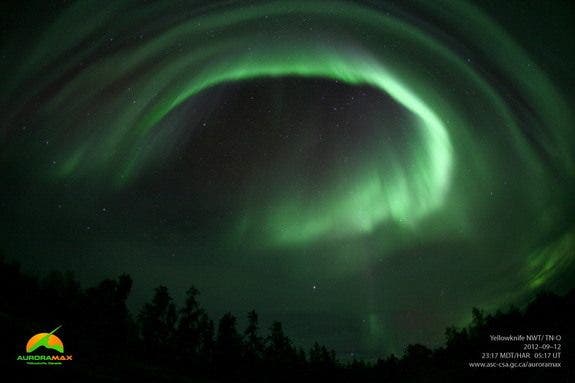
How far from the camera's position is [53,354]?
13.1m

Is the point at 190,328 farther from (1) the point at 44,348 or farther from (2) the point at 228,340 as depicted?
(1) the point at 44,348

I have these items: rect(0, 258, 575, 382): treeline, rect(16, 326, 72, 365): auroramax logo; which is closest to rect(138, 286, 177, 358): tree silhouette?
rect(0, 258, 575, 382): treeline

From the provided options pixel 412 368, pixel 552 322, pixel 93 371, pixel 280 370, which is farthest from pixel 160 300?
pixel 552 322

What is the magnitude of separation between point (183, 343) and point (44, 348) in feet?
115

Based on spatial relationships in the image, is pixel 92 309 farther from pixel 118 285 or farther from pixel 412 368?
pixel 412 368

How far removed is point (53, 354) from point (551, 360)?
20447 millimetres

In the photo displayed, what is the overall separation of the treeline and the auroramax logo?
22cm

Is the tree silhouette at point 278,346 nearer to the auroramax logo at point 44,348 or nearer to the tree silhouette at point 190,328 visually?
the tree silhouette at point 190,328

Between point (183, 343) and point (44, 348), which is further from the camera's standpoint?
point (183, 343)

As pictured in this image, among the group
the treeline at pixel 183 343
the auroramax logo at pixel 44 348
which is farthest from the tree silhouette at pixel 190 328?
the auroramax logo at pixel 44 348

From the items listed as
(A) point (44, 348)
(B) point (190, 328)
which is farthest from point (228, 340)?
(A) point (44, 348)

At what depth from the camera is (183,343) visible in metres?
45.3

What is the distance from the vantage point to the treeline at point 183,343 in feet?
44.7

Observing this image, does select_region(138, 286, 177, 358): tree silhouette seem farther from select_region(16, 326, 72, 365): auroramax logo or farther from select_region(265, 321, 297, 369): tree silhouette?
select_region(16, 326, 72, 365): auroramax logo
